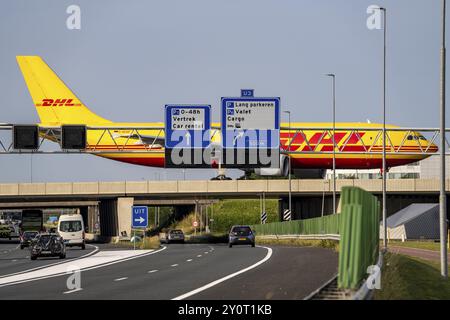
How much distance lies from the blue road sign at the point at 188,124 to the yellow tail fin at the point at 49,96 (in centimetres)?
1974

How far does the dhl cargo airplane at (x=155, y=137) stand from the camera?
71.8m

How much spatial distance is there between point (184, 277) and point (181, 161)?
1053 inches

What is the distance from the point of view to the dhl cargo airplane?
71.8m

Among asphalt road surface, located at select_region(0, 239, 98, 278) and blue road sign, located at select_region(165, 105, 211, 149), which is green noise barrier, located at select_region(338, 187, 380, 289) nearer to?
asphalt road surface, located at select_region(0, 239, 98, 278)

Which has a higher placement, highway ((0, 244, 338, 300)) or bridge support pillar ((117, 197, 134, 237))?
highway ((0, 244, 338, 300))

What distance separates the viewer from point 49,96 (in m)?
73.4

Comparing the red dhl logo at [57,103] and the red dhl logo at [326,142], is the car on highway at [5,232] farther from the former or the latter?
the red dhl logo at [57,103]

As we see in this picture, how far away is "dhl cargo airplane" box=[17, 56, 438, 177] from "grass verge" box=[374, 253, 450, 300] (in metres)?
38.7

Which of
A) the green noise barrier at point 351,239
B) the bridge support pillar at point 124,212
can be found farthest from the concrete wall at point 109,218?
the green noise barrier at point 351,239

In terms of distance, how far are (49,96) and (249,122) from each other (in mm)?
24513

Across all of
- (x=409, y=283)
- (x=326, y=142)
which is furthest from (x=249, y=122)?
(x=409, y=283)

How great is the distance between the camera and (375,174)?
6668 inches

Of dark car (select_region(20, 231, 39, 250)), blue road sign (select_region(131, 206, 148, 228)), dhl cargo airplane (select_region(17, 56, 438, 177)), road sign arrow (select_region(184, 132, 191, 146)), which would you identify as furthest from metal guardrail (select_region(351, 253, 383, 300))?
dark car (select_region(20, 231, 39, 250))

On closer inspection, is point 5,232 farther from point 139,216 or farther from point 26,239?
point 139,216
